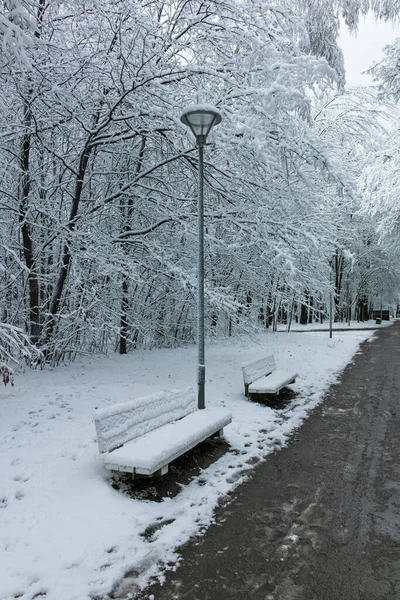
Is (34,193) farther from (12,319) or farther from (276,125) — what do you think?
(276,125)

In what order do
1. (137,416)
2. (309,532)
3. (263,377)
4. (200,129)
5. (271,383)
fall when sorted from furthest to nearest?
(263,377) → (271,383) → (200,129) → (137,416) → (309,532)

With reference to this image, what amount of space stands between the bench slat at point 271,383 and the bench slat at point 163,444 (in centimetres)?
196

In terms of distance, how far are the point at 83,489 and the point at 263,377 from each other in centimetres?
518

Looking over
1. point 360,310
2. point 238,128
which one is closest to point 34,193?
point 238,128

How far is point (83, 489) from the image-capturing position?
4180mm

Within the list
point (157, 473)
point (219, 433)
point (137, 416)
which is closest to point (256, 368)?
point (219, 433)

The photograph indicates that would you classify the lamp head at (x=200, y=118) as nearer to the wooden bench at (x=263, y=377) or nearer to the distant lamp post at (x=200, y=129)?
the distant lamp post at (x=200, y=129)

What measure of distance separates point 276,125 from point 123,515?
19.7 feet

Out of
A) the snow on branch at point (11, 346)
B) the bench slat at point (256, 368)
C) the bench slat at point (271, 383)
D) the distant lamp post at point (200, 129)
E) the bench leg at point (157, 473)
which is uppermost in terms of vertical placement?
the distant lamp post at point (200, 129)

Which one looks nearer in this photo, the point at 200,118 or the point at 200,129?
the point at 200,118

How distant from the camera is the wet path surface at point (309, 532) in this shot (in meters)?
3.00

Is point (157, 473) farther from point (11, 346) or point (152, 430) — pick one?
point (11, 346)

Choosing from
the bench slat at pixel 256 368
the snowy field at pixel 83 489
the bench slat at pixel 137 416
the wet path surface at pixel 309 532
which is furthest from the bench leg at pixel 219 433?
the bench slat at pixel 256 368

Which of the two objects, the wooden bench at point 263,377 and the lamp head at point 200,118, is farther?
the wooden bench at point 263,377
